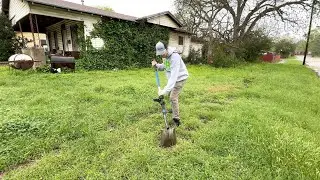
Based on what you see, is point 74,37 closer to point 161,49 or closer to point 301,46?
point 161,49

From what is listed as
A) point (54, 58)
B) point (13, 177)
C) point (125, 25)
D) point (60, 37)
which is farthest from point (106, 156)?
point (60, 37)

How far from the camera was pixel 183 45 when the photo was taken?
64.9 ft

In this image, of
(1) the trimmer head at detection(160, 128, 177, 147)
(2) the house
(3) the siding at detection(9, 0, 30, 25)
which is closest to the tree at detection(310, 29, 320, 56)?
(2) the house

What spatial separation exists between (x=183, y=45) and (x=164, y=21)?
4.13m

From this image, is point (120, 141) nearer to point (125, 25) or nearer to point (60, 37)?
point (125, 25)

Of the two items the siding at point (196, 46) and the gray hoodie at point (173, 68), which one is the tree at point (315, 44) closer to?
the siding at point (196, 46)

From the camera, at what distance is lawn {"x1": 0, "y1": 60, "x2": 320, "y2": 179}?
2.78 metres

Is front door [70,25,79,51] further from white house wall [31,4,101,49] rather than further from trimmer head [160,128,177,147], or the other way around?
trimmer head [160,128,177,147]

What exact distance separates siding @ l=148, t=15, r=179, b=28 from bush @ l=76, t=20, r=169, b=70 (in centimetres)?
39

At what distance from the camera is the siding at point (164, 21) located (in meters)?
15.3

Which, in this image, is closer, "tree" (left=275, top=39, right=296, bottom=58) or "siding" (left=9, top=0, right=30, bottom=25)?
"siding" (left=9, top=0, right=30, bottom=25)

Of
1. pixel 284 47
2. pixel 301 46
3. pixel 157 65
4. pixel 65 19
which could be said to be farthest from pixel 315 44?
pixel 157 65

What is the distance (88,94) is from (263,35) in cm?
2232

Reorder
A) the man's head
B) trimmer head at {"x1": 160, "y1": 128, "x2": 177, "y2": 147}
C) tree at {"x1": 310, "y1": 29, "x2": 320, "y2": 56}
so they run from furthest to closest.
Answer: tree at {"x1": 310, "y1": 29, "x2": 320, "y2": 56}
the man's head
trimmer head at {"x1": 160, "y1": 128, "x2": 177, "y2": 147}
